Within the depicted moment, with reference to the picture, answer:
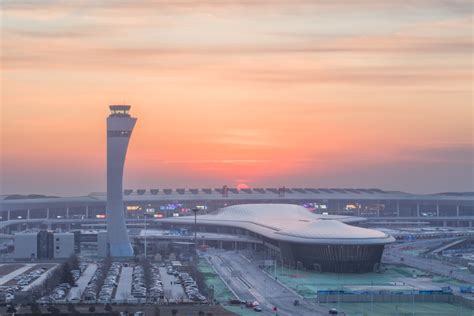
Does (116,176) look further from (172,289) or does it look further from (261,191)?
(261,191)

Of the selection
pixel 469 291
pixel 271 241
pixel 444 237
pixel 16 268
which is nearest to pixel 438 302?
pixel 469 291

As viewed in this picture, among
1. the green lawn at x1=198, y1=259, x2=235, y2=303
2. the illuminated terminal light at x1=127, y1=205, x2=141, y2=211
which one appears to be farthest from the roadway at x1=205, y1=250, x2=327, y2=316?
the illuminated terminal light at x1=127, y1=205, x2=141, y2=211

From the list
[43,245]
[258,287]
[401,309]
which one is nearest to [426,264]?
[258,287]

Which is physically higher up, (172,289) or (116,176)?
(116,176)

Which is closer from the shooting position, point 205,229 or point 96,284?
point 96,284

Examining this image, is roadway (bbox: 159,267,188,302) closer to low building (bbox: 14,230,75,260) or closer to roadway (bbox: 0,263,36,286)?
roadway (bbox: 0,263,36,286)

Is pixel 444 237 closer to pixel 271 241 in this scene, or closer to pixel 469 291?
pixel 271 241
